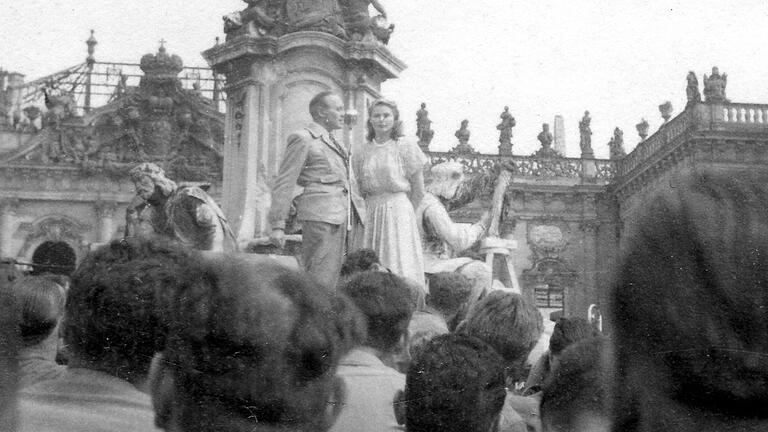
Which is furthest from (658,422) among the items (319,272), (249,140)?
(249,140)

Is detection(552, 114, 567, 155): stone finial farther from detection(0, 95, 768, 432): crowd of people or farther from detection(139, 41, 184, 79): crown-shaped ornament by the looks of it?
detection(0, 95, 768, 432): crowd of people

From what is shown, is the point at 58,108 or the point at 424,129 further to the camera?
the point at 58,108

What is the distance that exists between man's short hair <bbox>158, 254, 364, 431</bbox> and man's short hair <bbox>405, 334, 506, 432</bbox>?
0.41 metres

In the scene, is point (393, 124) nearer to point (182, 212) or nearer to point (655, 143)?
point (182, 212)

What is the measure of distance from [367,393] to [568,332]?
1.40m

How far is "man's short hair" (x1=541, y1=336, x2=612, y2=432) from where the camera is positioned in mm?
2812

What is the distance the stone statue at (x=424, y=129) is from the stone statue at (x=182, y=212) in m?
27.9

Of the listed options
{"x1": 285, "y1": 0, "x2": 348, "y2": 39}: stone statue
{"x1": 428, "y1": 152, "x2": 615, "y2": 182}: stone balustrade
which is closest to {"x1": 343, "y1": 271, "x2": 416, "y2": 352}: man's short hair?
{"x1": 285, "y1": 0, "x2": 348, "y2": 39}: stone statue

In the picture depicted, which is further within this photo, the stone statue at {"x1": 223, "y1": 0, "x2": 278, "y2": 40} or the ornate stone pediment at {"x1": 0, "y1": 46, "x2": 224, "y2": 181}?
the ornate stone pediment at {"x1": 0, "y1": 46, "x2": 224, "y2": 181}

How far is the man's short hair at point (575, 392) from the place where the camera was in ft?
9.23

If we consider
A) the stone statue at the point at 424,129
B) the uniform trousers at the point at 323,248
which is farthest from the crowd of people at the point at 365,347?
the stone statue at the point at 424,129

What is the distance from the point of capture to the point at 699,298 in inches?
54.5

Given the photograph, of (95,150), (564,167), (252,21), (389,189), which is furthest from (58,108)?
(389,189)

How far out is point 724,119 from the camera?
1192 inches
